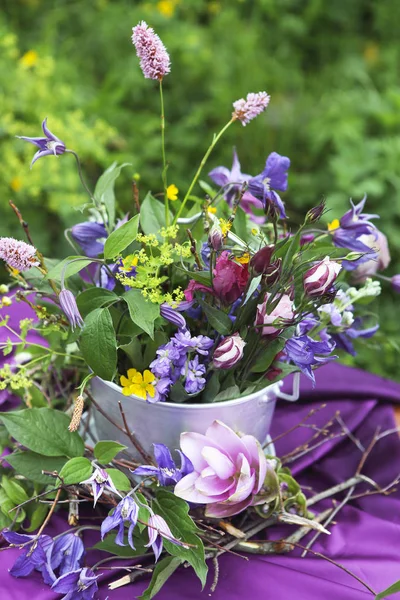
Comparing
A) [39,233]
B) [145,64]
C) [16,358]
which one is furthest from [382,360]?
[145,64]

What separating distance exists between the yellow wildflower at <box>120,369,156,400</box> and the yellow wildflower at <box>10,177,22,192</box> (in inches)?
45.6

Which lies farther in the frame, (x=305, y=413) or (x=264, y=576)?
(x=305, y=413)

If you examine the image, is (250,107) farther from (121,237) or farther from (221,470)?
(221,470)

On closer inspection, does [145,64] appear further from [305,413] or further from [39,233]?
[39,233]

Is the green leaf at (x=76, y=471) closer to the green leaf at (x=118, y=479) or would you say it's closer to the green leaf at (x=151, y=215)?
the green leaf at (x=118, y=479)

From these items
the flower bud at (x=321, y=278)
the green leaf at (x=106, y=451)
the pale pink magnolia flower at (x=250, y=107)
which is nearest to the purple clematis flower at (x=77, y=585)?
the green leaf at (x=106, y=451)

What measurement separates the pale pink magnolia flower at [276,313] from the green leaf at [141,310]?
9cm

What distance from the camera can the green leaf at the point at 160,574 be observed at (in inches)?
24.3

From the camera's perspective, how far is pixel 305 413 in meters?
0.94

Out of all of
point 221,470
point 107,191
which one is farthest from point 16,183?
point 221,470

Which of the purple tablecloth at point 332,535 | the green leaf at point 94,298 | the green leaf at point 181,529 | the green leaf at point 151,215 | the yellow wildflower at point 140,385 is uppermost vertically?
the green leaf at point 151,215

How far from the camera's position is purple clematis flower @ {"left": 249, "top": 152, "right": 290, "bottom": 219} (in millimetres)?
657

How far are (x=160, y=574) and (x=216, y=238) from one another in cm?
34

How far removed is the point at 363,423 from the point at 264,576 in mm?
319
